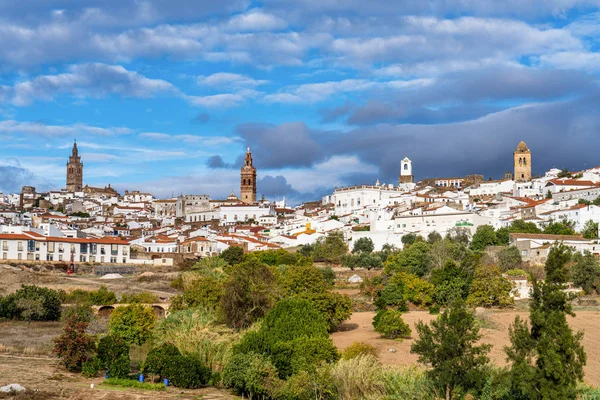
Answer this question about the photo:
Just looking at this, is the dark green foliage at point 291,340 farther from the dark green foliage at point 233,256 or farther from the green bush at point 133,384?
the dark green foliage at point 233,256

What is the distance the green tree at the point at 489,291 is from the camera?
43.5 metres

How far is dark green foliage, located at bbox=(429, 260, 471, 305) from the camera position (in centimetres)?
4388

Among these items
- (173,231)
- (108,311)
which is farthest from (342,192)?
(108,311)

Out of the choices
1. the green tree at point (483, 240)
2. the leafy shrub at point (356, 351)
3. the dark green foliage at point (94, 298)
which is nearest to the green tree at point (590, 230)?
the green tree at point (483, 240)

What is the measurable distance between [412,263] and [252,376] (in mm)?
32926

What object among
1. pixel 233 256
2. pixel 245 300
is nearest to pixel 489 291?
A: pixel 245 300

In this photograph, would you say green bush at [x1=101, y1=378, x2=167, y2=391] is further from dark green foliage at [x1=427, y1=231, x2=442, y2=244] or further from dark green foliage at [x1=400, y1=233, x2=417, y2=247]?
dark green foliage at [x1=400, y1=233, x2=417, y2=247]

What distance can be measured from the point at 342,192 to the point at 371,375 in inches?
3426

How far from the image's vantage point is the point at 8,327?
36.4 metres

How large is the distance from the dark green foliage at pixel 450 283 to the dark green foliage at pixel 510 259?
11.4 m

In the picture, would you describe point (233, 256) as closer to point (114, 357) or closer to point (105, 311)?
point (105, 311)

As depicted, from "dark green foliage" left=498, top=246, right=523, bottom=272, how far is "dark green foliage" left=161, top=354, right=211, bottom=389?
35891mm

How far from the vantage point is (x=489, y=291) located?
43.8 meters

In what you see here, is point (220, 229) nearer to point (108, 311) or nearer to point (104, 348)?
point (108, 311)
